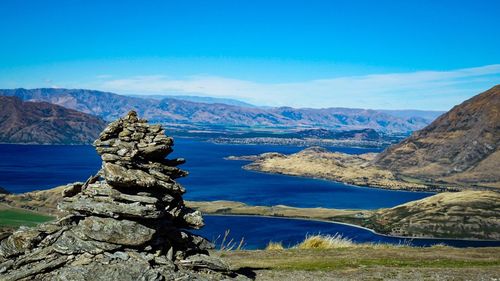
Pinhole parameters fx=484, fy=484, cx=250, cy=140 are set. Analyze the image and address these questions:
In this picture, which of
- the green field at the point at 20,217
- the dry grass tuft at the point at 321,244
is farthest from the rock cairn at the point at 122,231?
the green field at the point at 20,217

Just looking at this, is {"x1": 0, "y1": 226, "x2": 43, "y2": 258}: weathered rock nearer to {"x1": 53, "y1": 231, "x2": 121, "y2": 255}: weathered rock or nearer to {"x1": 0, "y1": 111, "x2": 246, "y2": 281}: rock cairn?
A: {"x1": 0, "y1": 111, "x2": 246, "y2": 281}: rock cairn

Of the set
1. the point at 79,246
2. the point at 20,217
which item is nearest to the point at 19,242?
the point at 79,246

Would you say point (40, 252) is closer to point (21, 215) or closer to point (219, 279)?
point (219, 279)

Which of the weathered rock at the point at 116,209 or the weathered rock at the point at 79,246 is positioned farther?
the weathered rock at the point at 116,209

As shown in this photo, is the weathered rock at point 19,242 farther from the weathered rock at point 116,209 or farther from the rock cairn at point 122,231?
the weathered rock at point 116,209

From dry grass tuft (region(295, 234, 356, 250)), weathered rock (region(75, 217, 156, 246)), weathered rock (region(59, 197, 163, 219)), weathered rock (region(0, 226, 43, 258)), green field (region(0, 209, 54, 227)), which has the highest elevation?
weathered rock (region(59, 197, 163, 219))

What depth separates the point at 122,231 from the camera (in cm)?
2002

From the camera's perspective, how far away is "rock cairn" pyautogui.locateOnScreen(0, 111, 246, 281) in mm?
19219

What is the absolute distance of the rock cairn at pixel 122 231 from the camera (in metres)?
19.2

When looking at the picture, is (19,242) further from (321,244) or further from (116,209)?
(321,244)

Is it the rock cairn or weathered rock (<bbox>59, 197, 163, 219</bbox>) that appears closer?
the rock cairn

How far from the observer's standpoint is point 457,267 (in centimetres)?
2550

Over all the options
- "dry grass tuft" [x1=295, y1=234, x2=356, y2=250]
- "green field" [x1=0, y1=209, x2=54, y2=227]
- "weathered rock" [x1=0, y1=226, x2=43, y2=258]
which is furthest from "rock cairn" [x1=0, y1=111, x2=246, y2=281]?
"green field" [x1=0, y1=209, x2=54, y2=227]

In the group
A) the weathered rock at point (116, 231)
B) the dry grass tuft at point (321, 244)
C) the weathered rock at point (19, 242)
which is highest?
the weathered rock at point (116, 231)
